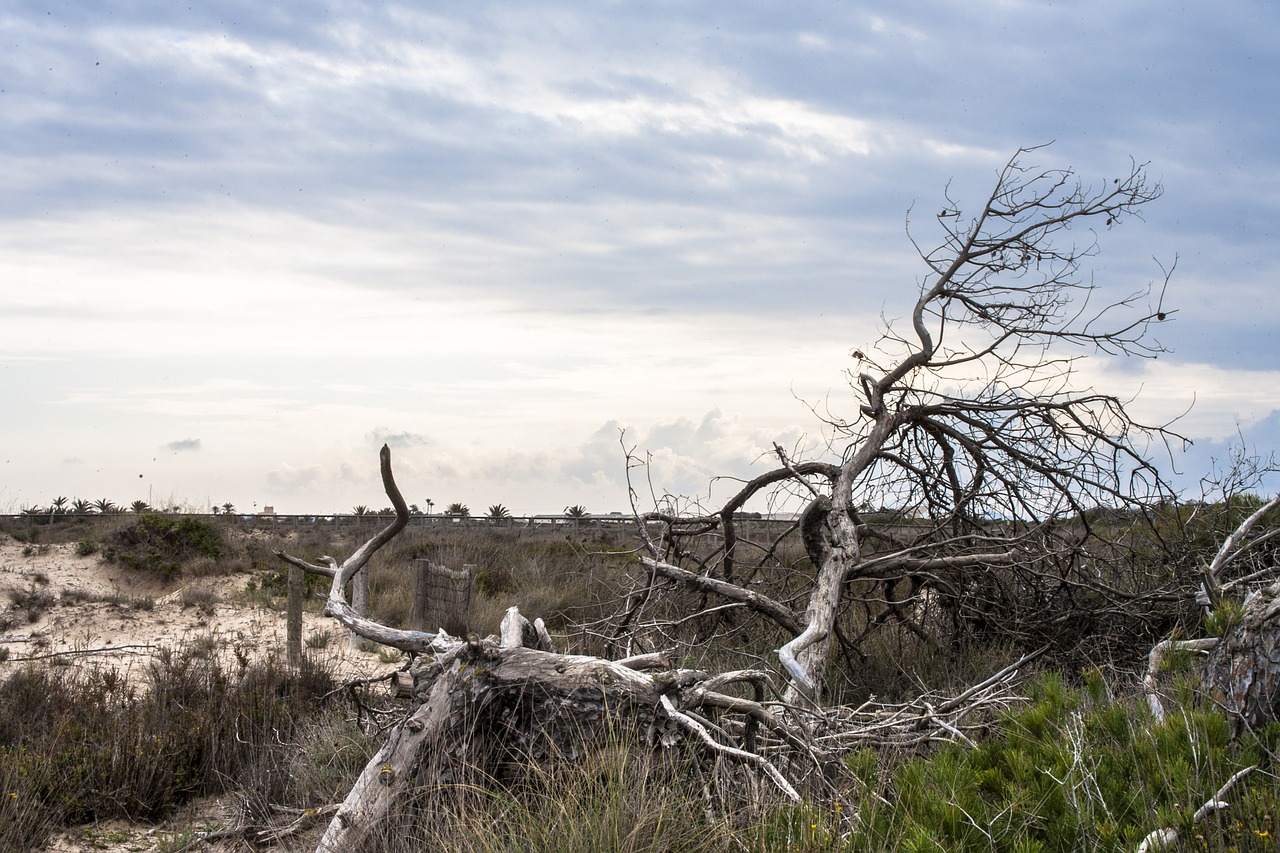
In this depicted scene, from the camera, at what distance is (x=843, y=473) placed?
741 cm

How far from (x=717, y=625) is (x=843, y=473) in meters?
1.71

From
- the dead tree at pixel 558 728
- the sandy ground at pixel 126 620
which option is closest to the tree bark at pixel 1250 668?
the dead tree at pixel 558 728

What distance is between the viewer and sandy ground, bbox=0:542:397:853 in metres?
9.98

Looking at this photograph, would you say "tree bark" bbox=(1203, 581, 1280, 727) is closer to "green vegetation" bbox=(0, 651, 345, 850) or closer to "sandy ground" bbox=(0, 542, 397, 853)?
"green vegetation" bbox=(0, 651, 345, 850)

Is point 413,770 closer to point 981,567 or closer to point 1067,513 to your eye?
point 981,567

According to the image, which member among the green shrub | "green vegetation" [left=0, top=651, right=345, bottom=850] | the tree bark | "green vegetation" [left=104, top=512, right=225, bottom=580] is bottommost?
"green vegetation" [left=0, top=651, right=345, bottom=850]

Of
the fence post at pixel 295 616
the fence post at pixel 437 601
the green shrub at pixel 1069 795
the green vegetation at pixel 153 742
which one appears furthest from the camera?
the fence post at pixel 437 601

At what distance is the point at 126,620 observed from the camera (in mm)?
12992

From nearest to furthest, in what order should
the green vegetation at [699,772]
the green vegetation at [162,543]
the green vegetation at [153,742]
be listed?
the green vegetation at [699,772]
the green vegetation at [153,742]
the green vegetation at [162,543]

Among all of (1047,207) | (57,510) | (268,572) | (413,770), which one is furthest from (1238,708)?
(57,510)

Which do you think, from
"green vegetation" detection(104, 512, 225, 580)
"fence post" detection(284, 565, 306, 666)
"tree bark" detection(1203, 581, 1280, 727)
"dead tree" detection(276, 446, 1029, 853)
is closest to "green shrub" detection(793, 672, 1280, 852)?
"tree bark" detection(1203, 581, 1280, 727)

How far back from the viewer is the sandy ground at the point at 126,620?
9.98 metres

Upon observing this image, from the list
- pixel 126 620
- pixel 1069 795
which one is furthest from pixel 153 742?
pixel 126 620

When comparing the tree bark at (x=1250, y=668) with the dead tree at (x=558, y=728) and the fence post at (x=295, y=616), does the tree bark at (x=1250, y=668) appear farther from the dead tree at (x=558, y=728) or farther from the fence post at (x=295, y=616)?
the fence post at (x=295, y=616)
